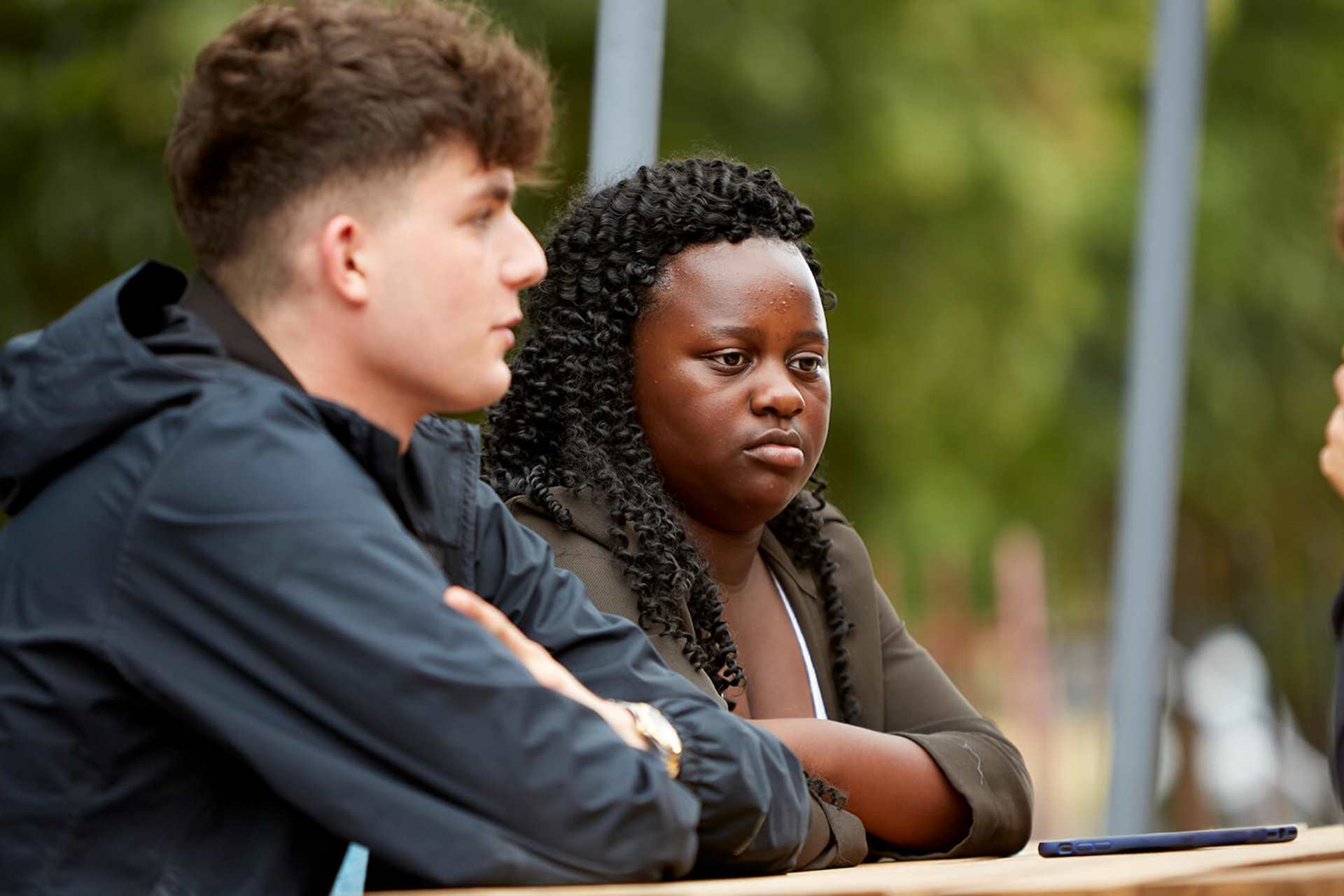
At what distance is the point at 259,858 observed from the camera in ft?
6.34

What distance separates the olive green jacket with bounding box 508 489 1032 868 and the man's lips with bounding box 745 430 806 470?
222 mm

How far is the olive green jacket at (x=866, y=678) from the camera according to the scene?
8.42 feet

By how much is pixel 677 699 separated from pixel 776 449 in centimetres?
61

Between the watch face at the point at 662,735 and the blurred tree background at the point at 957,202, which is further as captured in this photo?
the blurred tree background at the point at 957,202

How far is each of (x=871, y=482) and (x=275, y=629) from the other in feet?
21.4

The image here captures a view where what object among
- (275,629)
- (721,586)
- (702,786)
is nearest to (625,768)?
(702,786)

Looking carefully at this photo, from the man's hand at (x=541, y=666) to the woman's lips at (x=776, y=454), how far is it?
0.69 meters

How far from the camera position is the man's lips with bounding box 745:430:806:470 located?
267 cm

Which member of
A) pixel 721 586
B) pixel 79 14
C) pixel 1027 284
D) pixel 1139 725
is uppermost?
pixel 79 14

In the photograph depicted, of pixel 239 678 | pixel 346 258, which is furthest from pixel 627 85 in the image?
pixel 239 678

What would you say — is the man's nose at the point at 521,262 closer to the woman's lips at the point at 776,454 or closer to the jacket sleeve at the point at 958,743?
the woman's lips at the point at 776,454

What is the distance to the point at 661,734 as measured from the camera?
204cm

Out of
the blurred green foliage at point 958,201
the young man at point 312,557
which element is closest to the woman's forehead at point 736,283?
the young man at point 312,557

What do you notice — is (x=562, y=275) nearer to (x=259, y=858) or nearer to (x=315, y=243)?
(x=315, y=243)
